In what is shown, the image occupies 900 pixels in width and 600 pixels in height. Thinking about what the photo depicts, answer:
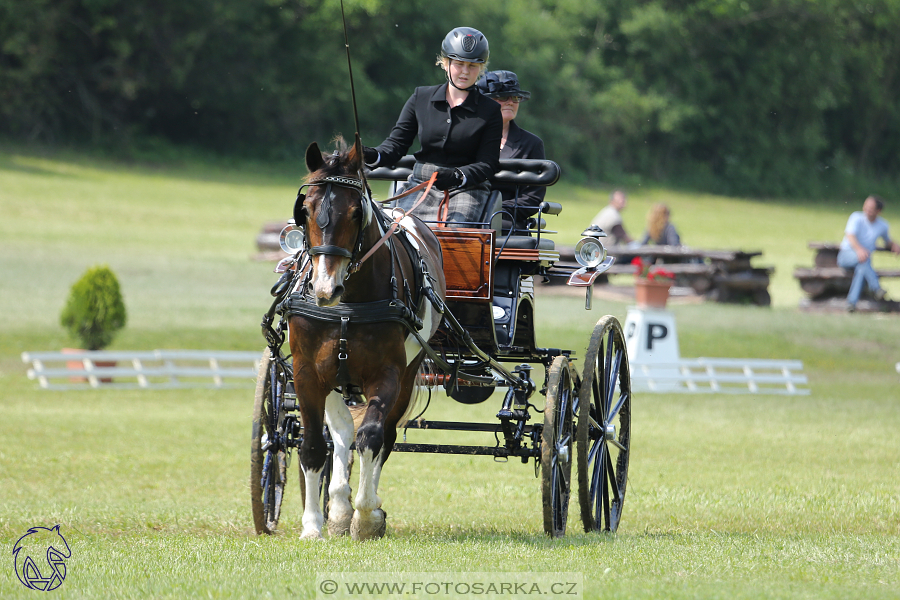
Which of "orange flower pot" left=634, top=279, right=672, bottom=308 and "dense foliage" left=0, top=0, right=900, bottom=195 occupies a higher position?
"dense foliage" left=0, top=0, right=900, bottom=195

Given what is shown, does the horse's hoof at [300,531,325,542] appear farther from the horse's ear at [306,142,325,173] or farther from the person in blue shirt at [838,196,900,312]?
the person in blue shirt at [838,196,900,312]

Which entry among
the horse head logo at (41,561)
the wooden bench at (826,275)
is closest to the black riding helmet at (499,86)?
the horse head logo at (41,561)

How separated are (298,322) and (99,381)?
38.2 feet

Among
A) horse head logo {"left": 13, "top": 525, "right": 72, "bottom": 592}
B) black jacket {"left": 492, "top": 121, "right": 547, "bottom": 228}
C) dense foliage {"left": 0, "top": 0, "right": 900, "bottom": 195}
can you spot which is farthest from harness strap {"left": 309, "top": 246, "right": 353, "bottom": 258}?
dense foliage {"left": 0, "top": 0, "right": 900, "bottom": 195}

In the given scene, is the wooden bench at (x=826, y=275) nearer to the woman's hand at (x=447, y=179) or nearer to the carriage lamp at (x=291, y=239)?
the woman's hand at (x=447, y=179)

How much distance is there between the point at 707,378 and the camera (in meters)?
17.5

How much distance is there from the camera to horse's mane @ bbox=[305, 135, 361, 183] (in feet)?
18.8

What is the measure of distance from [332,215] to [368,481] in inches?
55.2

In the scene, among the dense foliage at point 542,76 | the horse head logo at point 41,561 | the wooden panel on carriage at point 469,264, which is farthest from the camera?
the dense foliage at point 542,76

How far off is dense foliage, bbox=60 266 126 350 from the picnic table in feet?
33.4

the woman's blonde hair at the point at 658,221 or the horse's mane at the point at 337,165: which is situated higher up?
the horse's mane at the point at 337,165

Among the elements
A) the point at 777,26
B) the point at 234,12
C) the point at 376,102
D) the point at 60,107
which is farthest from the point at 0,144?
the point at 777,26

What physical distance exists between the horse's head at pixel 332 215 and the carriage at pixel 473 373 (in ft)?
0.04

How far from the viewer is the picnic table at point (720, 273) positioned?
24.6 meters
